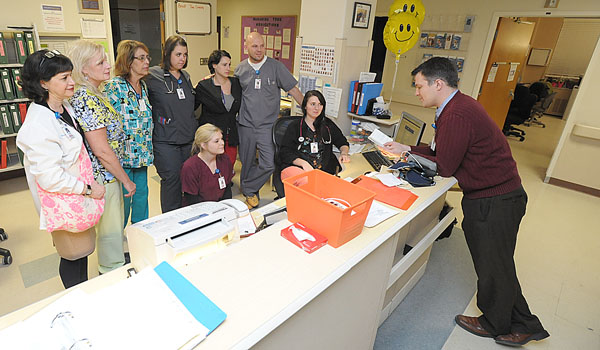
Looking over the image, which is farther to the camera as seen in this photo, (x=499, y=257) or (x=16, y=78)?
(x=16, y=78)

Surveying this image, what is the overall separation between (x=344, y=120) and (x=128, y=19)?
4649mm

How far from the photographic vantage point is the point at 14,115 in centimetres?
333

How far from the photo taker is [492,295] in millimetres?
2025

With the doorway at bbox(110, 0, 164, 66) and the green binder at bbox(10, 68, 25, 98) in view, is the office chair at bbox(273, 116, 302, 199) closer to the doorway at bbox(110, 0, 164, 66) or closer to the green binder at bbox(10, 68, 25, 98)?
the green binder at bbox(10, 68, 25, 98)

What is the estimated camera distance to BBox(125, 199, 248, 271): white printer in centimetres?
110

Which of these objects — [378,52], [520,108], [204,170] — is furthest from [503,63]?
[204,170]

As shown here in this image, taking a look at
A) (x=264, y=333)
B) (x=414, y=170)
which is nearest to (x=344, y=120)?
(x=414, y=170)

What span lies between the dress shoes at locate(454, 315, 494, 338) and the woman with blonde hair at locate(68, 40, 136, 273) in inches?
88.9

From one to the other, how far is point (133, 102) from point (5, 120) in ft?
6.77

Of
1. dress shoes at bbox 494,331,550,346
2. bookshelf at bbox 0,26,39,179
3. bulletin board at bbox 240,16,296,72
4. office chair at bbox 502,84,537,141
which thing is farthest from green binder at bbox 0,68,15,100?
office chair at bbox 502,84,537,141

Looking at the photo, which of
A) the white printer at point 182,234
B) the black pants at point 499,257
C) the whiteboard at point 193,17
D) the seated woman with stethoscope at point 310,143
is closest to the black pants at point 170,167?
the seated woman with stethoscope at point 310,143

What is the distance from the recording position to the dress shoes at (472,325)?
84.2 inches

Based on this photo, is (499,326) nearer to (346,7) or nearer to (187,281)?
(187,281)

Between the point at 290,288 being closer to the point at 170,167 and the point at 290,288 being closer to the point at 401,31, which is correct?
the point at 170,167
